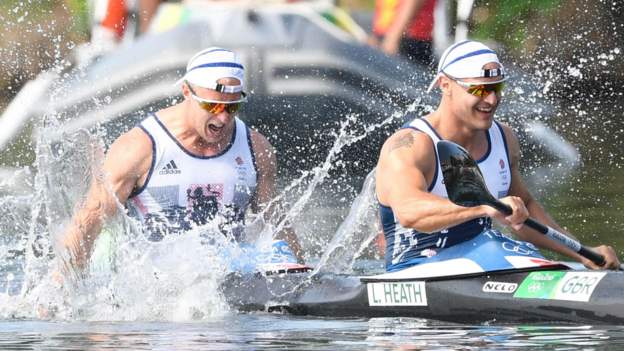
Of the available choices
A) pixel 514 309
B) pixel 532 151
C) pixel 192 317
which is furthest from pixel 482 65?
pixel 532 151

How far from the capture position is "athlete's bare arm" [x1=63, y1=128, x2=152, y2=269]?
9.38m

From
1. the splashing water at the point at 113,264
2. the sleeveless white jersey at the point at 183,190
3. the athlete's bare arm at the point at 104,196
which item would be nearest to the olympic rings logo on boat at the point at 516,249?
the splashing water at the point at 113,264

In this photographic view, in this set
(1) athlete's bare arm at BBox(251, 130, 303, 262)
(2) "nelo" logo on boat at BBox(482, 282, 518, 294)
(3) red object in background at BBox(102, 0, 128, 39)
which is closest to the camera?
(2) "nelo" logo on boat at BBox(482, 282, 518, 294)

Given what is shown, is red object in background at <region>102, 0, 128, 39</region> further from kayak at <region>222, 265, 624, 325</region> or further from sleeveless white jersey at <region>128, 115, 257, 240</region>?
kayak at <region>222, 265, 624, 325</region>

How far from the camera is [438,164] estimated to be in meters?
8.52

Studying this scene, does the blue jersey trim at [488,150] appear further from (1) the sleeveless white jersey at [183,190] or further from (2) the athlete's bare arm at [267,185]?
(1) the sleeveless white jersey at [183,190]

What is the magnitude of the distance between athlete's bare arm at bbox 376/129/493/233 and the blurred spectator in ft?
33.4

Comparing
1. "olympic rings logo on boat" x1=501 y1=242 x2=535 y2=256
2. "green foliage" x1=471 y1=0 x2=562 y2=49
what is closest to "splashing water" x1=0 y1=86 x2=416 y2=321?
"olympic rings logo on boat" x1=501 y1=242 x2=535 y2=256

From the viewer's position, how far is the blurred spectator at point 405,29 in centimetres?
A: 1886

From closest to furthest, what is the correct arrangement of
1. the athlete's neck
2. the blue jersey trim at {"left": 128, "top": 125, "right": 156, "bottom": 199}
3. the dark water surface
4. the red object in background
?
the dark water surface < the athlete's neck < the blue jersey trim at {"left": 128, "top": 125, "right": 156, "bottom": 199} < the red object in background

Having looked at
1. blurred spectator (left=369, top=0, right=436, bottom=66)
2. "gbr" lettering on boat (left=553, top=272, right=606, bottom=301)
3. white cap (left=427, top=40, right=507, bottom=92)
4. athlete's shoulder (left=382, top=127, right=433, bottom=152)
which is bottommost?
"gbr" lettering on boat (left=553, top=272, right=606, bottom=301)

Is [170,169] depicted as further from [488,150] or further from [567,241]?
[567,241]

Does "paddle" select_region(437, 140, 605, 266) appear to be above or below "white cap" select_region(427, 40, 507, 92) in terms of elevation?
below

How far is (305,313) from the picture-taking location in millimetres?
Result: 8930
